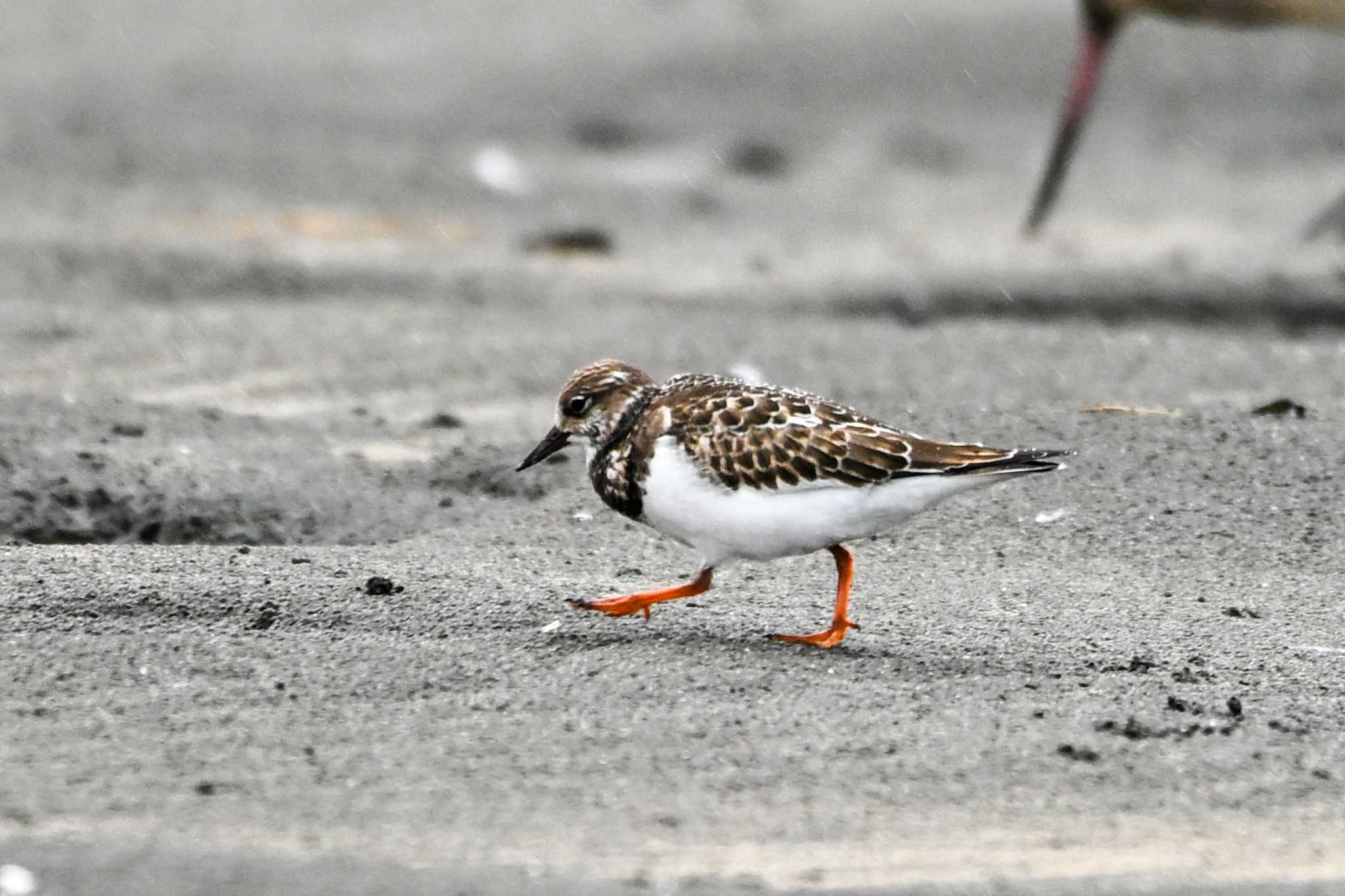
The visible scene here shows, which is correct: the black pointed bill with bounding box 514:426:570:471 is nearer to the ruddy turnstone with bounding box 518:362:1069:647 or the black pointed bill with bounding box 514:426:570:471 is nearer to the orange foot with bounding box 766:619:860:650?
the ruddy turnstone with bounding box 518:362:1069:647

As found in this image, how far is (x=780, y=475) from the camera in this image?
177 inches

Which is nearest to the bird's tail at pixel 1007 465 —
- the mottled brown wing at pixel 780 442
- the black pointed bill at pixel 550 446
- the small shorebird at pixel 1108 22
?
the mottled brown wing at pixel 780 442

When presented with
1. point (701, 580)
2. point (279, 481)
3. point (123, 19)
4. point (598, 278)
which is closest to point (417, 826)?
point (701, 580)

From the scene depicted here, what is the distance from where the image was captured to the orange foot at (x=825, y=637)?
4.57 meters

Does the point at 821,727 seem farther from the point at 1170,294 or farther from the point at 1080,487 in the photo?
the point at 1170,294

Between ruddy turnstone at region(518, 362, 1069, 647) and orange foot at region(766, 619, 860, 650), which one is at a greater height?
ruddy turnstone at region(518, 362, 1069, 647)

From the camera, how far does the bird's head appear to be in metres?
4.87

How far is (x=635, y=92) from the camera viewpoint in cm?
1308

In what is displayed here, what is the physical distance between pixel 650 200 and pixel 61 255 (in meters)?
3.53

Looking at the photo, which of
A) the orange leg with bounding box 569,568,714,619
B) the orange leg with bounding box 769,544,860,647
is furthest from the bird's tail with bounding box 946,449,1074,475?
the orange leg with bounding box 569,568,714,619

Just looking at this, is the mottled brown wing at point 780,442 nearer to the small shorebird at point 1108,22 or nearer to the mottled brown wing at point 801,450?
the mottled brown wing at point 801,450

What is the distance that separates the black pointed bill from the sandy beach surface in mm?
325

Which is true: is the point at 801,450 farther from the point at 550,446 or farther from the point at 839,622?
the point at 550,446

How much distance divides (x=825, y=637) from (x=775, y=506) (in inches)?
13.5
